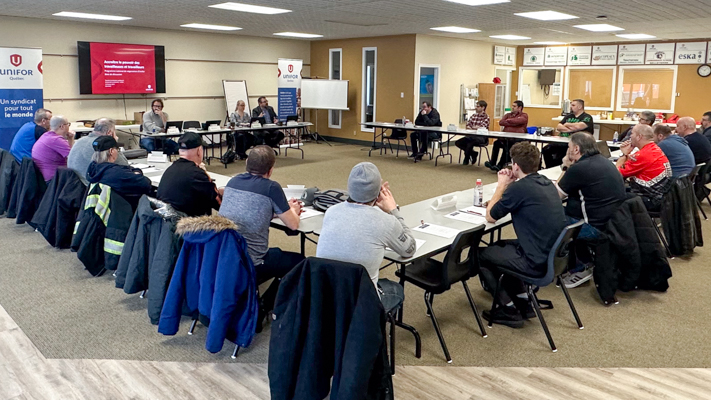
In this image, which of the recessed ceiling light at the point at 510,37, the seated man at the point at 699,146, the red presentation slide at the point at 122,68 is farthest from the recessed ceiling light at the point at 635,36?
the red presentation slide at the point at 122,68

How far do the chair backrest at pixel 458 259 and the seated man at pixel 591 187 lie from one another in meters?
1.02

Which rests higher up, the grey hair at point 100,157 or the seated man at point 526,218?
the grey hair at point 100,157

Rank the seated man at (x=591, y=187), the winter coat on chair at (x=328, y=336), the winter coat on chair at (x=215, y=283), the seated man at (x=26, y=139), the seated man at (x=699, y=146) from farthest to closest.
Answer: the seated man at (x=699, y=146) < the seated man at (x=26, y=139) < the seated man at (x=591, y=187) < the winter coat on chair at (x=215, y=283) < the winter coat on chair at (x=328, y=336)

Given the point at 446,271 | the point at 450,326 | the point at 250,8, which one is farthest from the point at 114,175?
the point at 250,8

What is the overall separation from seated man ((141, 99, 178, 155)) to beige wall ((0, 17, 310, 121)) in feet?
5.64

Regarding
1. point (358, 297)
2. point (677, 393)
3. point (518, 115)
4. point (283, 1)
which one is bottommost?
point (677, 393)

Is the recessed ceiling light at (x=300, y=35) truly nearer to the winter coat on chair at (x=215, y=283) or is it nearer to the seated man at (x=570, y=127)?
the seated man at (x=570, y=127)

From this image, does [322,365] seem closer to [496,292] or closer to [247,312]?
[247,312]

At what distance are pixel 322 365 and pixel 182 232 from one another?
0.98 m

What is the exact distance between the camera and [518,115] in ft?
31.7

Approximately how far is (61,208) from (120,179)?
992mm

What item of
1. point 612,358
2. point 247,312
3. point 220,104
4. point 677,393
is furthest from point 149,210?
point 220,104

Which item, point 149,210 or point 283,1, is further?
point 283,1

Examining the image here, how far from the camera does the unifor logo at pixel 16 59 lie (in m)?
8.04
